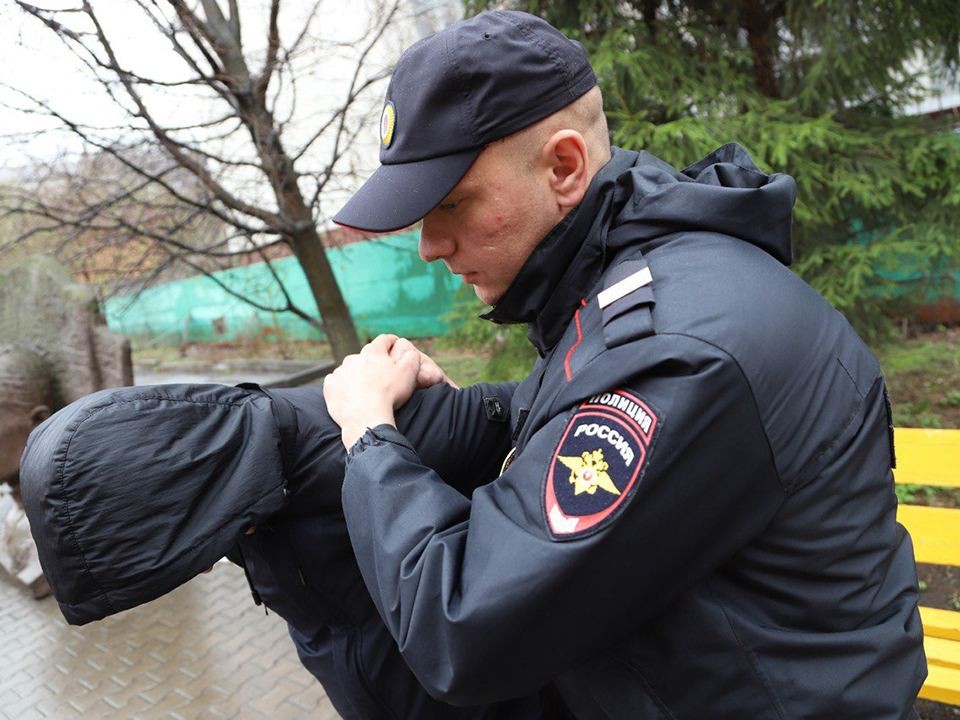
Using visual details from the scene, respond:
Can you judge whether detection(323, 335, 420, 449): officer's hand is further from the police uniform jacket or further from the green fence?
the green fence

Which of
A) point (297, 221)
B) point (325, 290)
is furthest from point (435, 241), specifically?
point (325, 290)

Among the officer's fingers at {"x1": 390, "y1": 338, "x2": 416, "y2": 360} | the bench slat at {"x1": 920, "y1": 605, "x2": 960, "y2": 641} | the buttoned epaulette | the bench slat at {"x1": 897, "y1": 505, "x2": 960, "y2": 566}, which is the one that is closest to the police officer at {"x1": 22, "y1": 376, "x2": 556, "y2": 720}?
the officer's fingers at {"x1": 390, "y1": 338, "x2": 416, "y2": 360}

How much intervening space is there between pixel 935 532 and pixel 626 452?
2.02 m

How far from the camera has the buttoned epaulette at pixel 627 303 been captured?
0.96m

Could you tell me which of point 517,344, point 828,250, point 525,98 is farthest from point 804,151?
point 525,98

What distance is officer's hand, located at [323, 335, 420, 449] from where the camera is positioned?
50.1 inches

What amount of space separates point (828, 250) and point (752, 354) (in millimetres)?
4017

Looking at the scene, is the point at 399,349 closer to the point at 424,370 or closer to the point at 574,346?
the point at 424,370

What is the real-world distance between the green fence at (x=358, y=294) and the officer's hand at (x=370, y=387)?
22.4ft

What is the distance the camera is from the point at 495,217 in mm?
1177

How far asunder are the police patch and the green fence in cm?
745

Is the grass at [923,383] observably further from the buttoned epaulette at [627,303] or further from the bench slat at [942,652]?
the buttoned epaulette at [627,303]

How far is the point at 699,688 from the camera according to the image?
3.42ft

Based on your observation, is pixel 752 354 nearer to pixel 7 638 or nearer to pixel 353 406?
pixel 353 406
